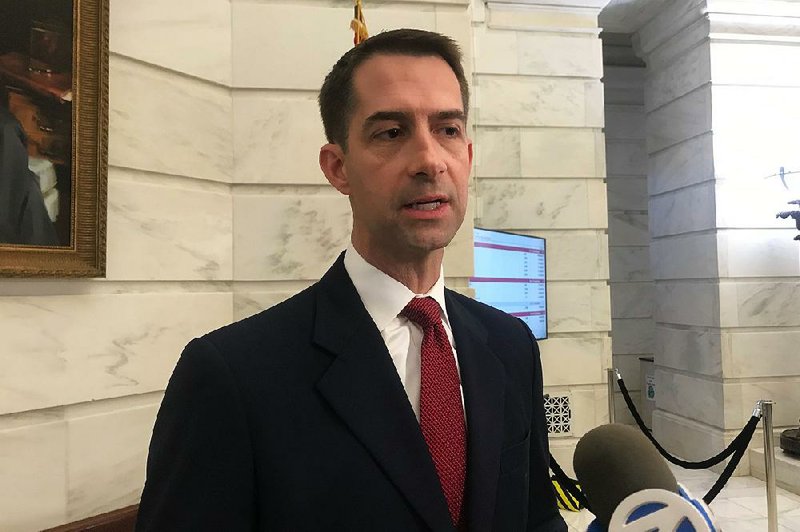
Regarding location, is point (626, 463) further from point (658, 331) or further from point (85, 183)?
point (658, 331)

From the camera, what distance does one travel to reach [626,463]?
1.21m

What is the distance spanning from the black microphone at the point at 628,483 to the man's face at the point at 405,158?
1.81 ft

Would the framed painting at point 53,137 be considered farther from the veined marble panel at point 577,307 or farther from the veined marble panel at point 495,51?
the veined marble panel at point 577,307

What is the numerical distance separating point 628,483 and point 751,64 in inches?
249

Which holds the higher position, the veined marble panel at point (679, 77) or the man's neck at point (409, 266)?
the veined marble panel at point (679, 77)

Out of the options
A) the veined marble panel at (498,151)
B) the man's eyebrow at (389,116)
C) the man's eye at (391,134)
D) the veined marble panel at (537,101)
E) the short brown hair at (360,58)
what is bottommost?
the man's eye at (391,134)

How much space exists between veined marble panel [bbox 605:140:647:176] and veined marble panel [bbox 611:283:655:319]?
1656 mm

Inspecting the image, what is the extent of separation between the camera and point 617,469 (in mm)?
1218

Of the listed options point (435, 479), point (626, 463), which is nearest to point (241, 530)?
point (435, 479)

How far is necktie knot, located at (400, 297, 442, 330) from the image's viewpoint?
122 cm

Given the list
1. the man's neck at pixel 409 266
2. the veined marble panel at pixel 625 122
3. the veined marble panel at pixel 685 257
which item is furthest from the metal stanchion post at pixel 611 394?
the veined marble panel at pixel 625 122

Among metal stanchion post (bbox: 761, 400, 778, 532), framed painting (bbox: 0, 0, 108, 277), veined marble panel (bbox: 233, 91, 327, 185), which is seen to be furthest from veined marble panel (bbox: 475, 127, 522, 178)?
framed painting (bbox: 0, 0, 108, 277)

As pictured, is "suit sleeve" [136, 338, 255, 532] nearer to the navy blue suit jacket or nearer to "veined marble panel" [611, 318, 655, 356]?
the navy blue suit jacket

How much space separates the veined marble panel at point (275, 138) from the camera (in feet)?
8.59
